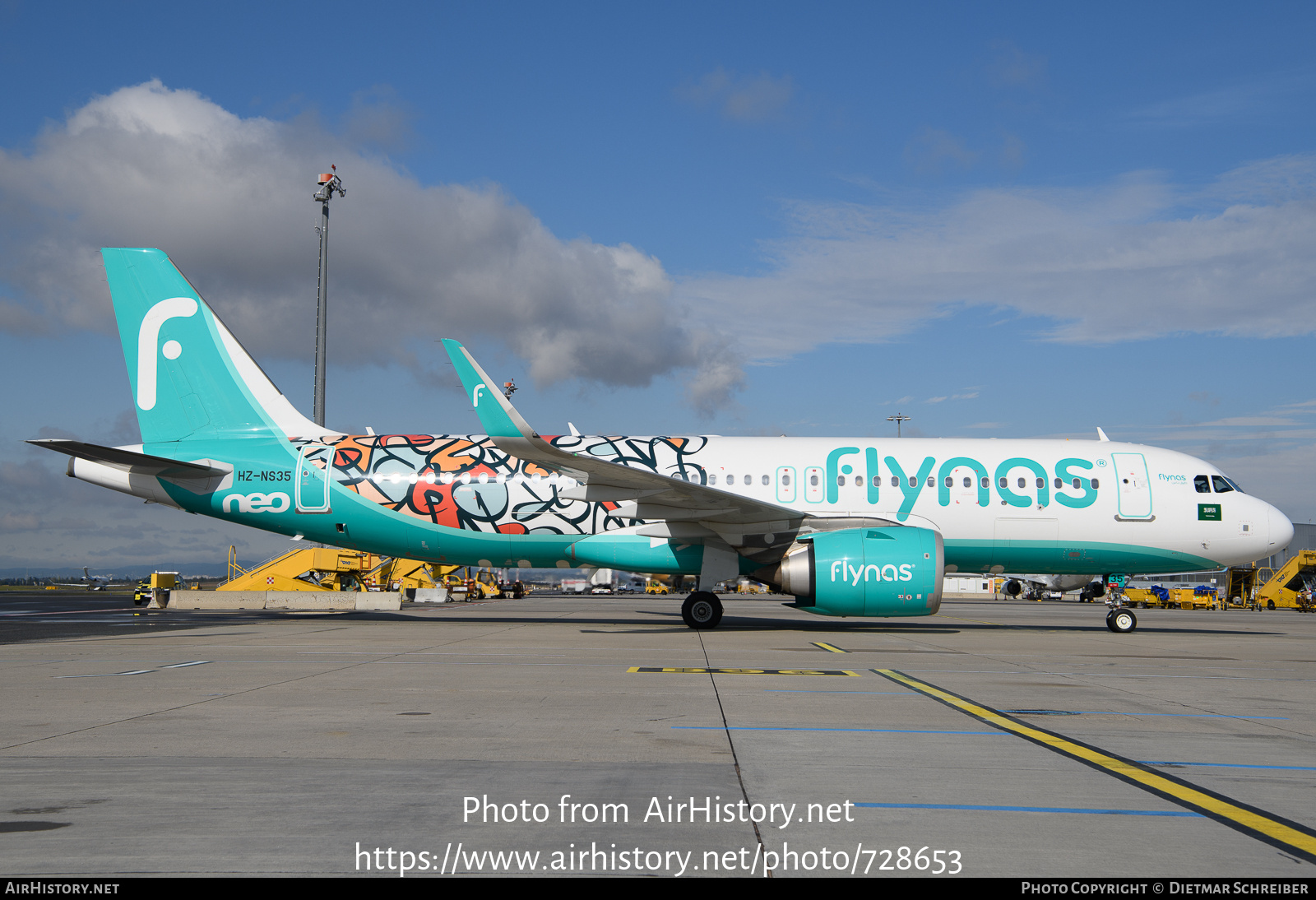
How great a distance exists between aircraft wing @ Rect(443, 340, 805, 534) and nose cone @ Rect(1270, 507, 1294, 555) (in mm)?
11113

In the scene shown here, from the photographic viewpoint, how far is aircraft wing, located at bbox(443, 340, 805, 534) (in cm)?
1572

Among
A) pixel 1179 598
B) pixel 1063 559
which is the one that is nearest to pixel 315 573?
pixel 1063 559

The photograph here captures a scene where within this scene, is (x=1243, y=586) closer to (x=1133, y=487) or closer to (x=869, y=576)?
(x=1133, y=487)

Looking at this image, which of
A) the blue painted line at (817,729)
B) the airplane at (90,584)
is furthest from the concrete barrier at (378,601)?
the airplane at (90,584)

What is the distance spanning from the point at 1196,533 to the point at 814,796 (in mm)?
18831

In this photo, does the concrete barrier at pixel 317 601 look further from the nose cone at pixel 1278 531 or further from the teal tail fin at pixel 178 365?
the nose cone at pixel 1278 531

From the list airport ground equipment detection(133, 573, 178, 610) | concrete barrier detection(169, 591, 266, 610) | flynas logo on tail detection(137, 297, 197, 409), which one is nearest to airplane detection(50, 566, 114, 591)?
airport ground equipment detection(133, 573, 178, 610)

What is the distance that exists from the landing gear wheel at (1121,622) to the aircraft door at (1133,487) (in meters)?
2.33

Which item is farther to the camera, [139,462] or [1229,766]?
[139,462]

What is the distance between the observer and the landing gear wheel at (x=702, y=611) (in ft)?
60.4

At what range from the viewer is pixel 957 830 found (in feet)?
13.3

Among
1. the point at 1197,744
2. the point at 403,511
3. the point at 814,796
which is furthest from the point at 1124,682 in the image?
the point at 403,511

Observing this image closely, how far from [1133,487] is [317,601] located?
22452 millimetres

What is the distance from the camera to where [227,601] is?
2711 cm
